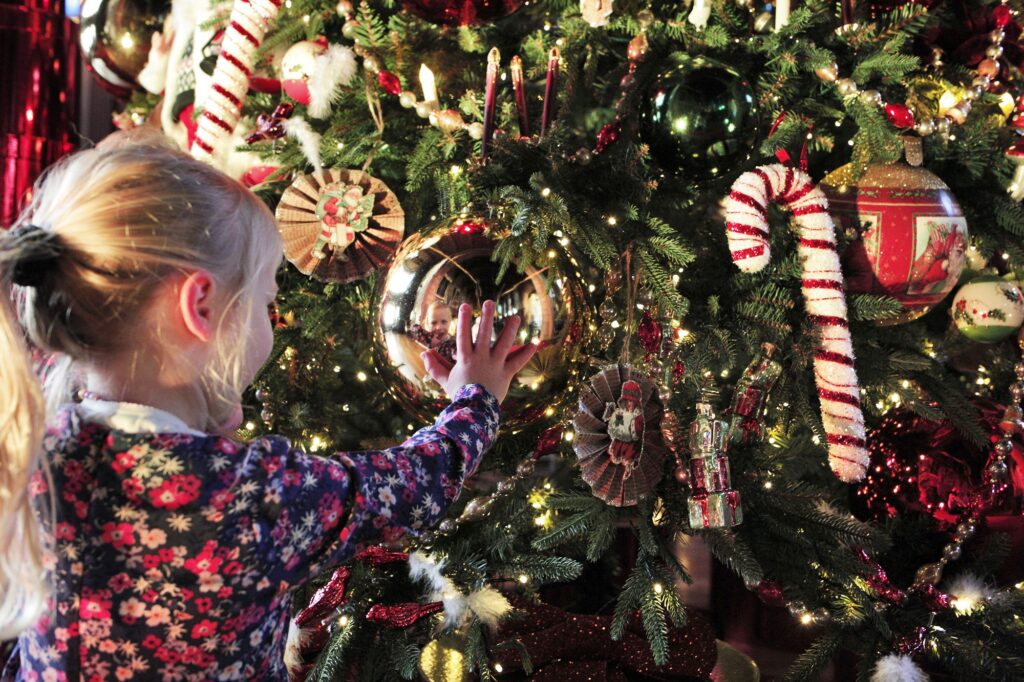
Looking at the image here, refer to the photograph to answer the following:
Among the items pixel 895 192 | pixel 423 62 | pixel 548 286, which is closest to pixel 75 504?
pixel 548 286

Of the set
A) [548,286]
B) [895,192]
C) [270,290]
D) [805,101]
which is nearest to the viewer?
[270,290]

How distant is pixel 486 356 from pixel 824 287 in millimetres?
460

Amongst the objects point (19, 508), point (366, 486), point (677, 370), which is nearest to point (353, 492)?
point (366, 486)

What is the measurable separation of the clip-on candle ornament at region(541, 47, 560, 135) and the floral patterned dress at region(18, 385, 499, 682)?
585 mm

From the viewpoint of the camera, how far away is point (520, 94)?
4.22 feet

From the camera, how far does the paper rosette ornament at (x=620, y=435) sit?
1.22 meters

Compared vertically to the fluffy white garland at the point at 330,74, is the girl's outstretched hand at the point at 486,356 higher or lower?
lower

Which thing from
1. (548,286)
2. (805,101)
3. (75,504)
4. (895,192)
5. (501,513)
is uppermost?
(805,101)

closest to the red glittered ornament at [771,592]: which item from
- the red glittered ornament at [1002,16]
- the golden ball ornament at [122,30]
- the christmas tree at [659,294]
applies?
the christmas tree at [659,294]

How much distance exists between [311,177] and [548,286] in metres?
0.38

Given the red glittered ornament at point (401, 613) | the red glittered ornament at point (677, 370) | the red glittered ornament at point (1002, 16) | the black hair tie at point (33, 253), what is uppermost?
the red glittered ornament at point (1002, 16)

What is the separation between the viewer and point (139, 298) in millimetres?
886

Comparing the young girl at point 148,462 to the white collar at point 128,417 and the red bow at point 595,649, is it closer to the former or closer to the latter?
the white collar at point 128,417

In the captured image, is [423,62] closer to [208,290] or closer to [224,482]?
[208,290]
